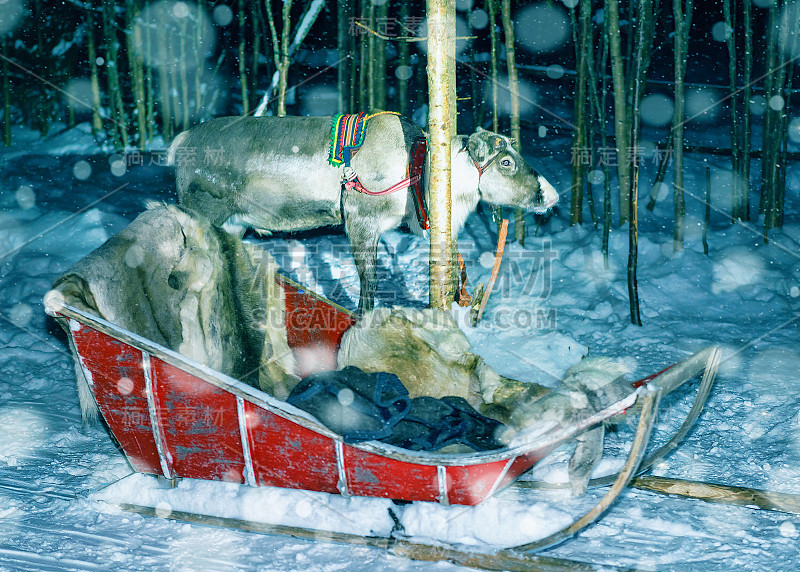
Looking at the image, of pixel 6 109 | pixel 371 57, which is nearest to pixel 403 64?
pixel 371 57

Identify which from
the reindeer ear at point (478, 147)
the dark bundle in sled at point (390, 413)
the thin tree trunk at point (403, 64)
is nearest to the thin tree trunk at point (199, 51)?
the thin tree trunk at point (403, 64)

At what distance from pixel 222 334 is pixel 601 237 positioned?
4544mm

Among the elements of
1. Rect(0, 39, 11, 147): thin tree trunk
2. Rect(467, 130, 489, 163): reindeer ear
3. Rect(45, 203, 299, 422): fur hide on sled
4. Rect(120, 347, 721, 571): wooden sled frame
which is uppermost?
Rect(0, 39, 11, 147): thin tree trunk

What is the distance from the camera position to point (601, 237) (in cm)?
713

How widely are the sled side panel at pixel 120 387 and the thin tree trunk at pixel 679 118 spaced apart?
16.6 feet

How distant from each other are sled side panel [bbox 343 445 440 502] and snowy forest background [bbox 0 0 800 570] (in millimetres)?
151

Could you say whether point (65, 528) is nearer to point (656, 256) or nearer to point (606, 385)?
point (606, 385)

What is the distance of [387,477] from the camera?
2.92 m

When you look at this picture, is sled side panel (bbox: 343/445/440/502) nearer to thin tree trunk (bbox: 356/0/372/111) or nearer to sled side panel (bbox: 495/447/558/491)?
sled side panel (bbox: 495/447/558/491)

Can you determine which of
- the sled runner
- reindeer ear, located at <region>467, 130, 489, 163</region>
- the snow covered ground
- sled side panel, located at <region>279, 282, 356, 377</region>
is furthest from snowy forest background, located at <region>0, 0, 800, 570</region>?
sled side panel, located at <region>279, 282, 356, 377</region>

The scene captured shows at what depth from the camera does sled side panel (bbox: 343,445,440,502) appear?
9.39 ft

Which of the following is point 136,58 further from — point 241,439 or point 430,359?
point 241,439

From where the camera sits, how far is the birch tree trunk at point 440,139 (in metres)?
4.08

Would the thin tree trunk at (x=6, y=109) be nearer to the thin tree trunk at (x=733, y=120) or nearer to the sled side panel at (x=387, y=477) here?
the thin tree trunk at (x=733, y=120)
